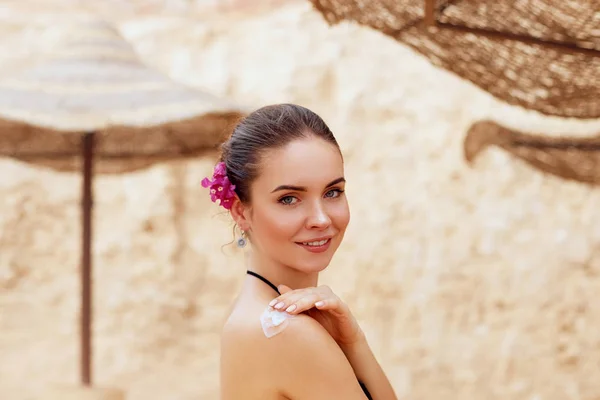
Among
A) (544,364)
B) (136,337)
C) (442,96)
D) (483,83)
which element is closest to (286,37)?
(442,96)

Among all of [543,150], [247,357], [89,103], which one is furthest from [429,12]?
[89,103]

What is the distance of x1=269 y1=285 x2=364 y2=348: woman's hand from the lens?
1.19 m

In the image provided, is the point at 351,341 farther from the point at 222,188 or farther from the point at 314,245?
the point at 222,188

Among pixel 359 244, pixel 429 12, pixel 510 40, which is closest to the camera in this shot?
pixel 429 12

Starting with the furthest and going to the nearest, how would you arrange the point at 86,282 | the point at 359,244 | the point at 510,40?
the point at 359,244 < the point at 86,282 < the point at 510,40

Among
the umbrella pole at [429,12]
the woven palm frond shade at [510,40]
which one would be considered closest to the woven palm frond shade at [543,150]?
the woven palm frond shade at [510,40]

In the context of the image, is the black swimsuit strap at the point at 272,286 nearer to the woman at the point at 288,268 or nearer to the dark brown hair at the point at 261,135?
the woman at the point at 288,268

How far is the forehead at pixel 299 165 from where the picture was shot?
1220 millimetres

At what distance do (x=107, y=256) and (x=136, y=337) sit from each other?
2.86ft

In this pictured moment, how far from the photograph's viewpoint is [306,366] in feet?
3.83

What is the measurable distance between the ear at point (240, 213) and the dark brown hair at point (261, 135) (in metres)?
0.01

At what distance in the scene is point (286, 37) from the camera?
7.40m

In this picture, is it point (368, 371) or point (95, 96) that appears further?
point (95, 96)

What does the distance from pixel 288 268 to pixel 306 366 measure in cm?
18
